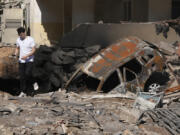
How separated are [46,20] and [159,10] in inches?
259

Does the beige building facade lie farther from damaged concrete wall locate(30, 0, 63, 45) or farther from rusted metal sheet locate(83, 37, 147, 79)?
rusted metal sheet locate(83, 37, 147, 79)

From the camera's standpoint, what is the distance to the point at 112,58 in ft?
28.1

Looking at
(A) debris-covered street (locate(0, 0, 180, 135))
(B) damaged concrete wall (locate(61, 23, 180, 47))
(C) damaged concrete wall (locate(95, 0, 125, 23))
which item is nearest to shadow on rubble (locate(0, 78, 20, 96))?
(A) debris-covered street (locate(0, 0, 180, 135))

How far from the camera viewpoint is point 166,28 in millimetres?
10633

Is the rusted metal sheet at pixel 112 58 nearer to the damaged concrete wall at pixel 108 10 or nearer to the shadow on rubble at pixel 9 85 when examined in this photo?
the shadow on rubble at pixel 9 85

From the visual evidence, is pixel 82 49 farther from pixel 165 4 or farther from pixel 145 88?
pixel 165 4

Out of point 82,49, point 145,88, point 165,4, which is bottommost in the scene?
point 145,88

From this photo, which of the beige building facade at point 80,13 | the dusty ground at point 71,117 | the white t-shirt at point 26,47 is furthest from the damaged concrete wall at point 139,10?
the dusty ground at point 71,117

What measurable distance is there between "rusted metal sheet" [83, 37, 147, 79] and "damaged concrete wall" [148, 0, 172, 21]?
4.98 meters

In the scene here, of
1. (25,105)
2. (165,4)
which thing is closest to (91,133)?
(25,105)

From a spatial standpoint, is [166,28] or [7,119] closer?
[7,119]

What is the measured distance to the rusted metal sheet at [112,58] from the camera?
830cm

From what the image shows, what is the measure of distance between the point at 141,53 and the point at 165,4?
593cm

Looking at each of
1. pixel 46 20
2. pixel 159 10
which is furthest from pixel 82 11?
pixel 159 10
